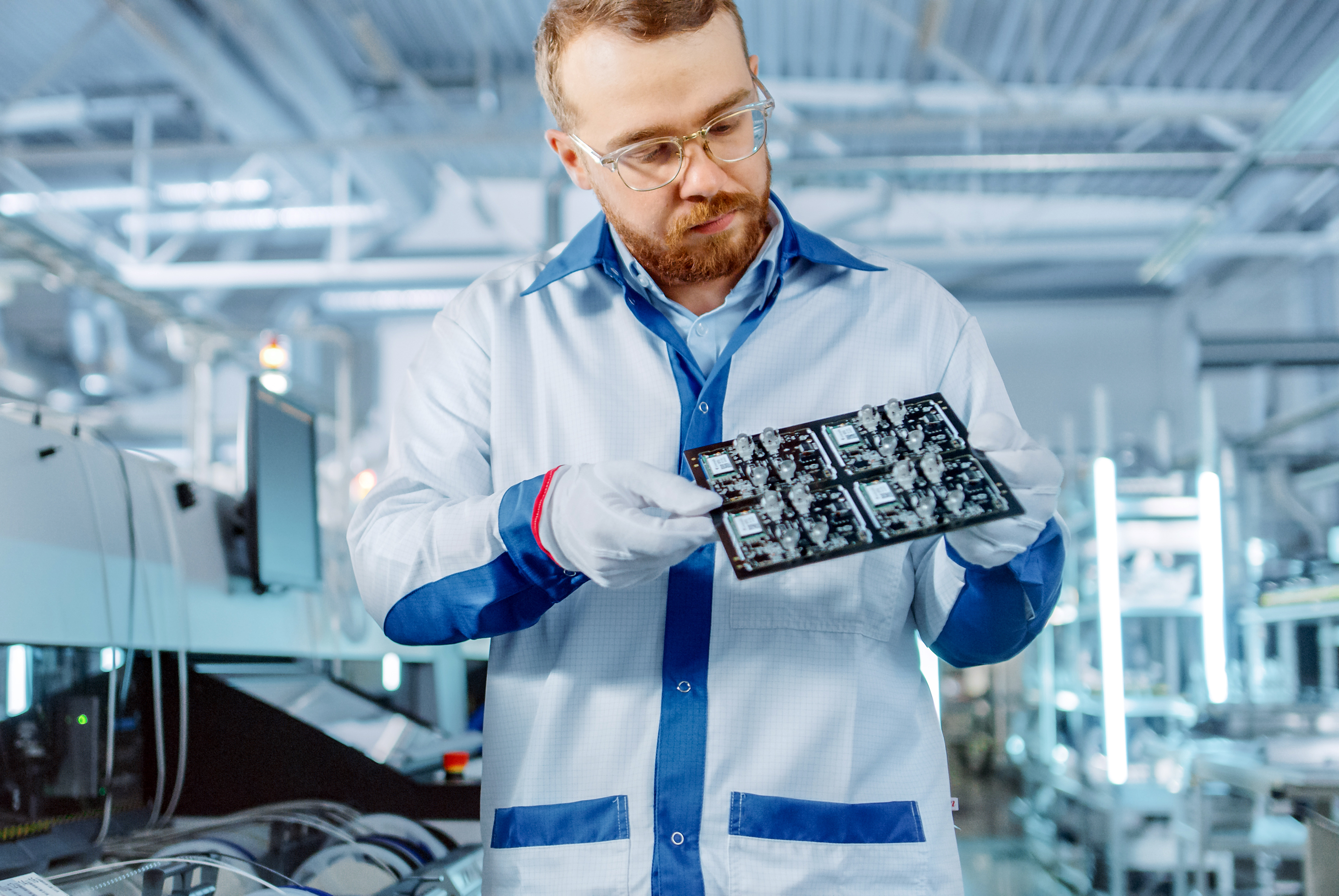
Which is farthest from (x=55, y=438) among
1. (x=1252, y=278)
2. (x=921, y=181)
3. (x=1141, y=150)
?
(x=1252, y=278)

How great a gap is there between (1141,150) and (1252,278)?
239 centimetres

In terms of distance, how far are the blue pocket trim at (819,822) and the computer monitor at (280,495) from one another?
4.29 feet

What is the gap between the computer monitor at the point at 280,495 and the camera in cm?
212

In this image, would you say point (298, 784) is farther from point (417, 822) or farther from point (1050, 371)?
point (1050, 371)

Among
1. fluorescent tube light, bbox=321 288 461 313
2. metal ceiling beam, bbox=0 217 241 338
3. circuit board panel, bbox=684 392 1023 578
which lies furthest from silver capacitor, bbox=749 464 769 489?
fluorescent tube light, bbox=321 288 461 313

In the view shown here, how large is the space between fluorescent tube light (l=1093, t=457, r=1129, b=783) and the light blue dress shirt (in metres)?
3.90

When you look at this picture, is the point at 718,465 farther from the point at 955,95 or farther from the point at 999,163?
the point at 955,95

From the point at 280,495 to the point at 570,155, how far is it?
3.78 ft

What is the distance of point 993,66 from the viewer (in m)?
6.72

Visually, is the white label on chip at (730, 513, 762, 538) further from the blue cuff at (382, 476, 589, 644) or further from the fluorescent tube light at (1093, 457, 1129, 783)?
the fluorescent tube light at (1093, 457, 1129, 783)

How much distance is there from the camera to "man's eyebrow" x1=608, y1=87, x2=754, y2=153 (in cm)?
124

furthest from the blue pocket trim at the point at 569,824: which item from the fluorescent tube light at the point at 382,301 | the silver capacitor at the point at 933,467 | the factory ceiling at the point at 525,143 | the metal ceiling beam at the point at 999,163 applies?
the fluorescent tube light at the point at 382,301

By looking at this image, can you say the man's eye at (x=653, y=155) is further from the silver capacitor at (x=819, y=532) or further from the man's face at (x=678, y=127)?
the silver capacitor at (x=819, y=532)

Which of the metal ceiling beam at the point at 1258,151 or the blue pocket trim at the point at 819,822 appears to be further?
the metal ceiling beam at the point at 1258,151
